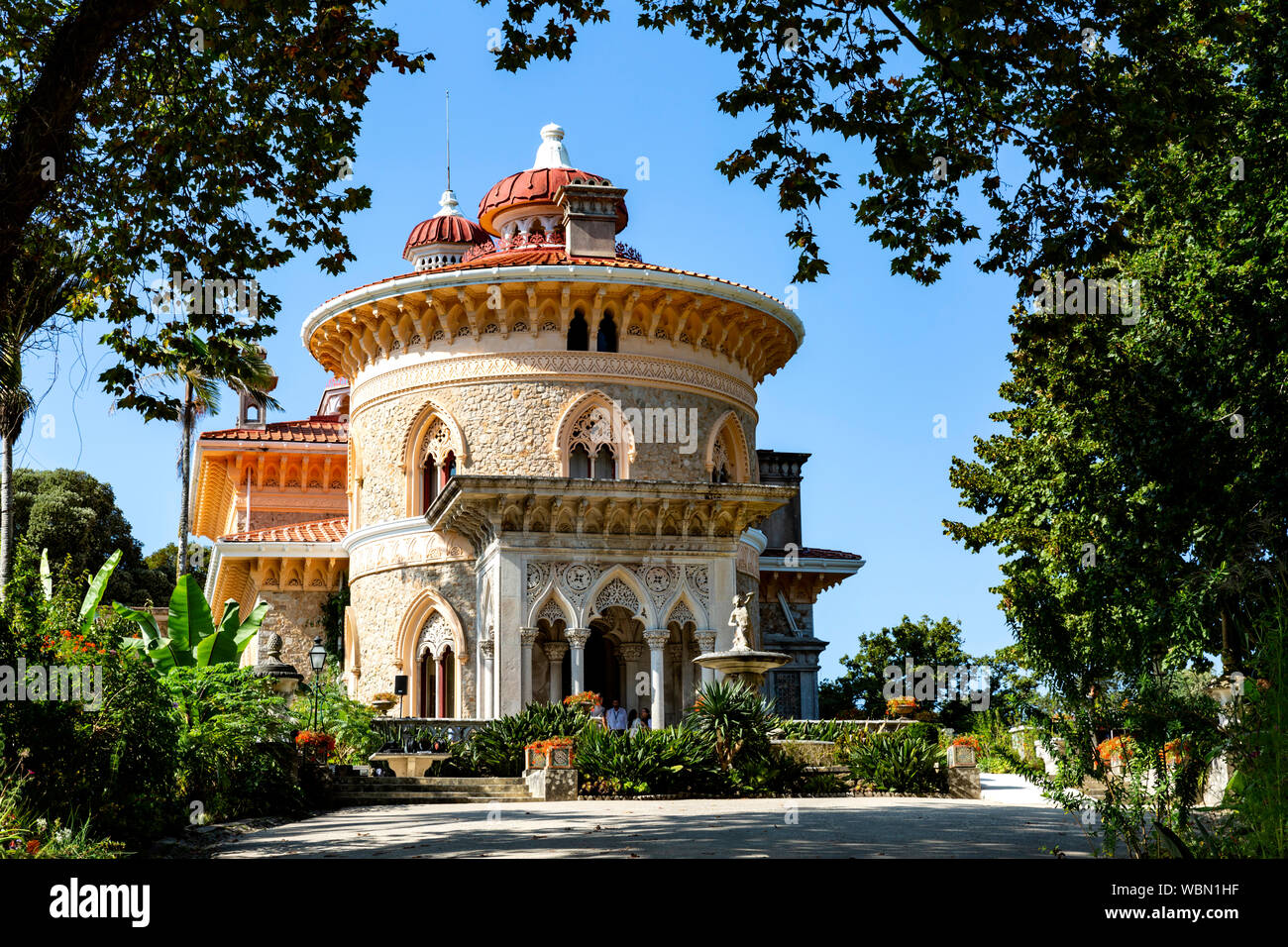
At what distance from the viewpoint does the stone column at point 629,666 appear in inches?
1123

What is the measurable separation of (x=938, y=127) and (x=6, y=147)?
26.2 ft

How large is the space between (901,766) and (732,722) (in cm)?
291

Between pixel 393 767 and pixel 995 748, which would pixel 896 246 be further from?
pixel 393 767

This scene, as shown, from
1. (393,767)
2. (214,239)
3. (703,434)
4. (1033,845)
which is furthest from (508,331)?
(1033,845)

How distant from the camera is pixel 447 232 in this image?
47062mm

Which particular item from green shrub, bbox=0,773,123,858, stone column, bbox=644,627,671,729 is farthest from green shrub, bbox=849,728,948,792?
green shrub, bbox=0,773,123,858

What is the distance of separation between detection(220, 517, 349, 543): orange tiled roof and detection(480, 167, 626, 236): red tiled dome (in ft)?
32.0

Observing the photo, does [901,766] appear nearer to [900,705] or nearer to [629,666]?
[900,705]

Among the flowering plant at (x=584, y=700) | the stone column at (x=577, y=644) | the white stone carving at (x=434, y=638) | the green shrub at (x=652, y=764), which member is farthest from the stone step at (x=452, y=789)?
the white stone carving at (x=434, y=638)

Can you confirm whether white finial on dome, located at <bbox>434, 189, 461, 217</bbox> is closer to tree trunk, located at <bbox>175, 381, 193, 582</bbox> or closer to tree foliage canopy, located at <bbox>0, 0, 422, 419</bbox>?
tree trunk, located at <bbox>175, 381, 193, 582</bbox>

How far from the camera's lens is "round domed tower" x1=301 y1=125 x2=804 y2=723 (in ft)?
84.0

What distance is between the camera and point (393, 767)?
20.9m

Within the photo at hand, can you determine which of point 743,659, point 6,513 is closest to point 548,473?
point 743,659

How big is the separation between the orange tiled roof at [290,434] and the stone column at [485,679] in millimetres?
10766
